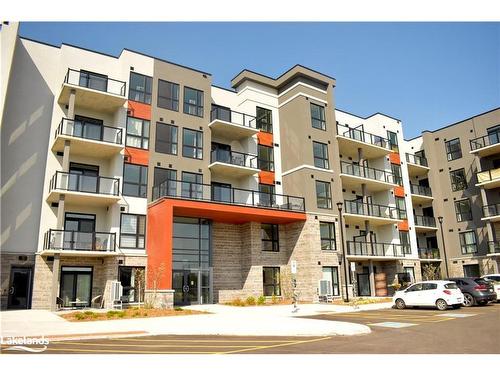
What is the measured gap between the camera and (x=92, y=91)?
2355cm

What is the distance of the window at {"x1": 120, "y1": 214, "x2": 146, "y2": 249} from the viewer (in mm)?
23516

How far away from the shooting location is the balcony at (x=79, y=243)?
2105cm

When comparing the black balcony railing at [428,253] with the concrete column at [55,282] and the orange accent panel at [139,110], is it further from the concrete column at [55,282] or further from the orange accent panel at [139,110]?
the concrete column at [55,282]

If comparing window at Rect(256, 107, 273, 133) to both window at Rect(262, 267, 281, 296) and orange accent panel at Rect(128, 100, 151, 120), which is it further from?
window at Rect(262, 267, 281, 296)

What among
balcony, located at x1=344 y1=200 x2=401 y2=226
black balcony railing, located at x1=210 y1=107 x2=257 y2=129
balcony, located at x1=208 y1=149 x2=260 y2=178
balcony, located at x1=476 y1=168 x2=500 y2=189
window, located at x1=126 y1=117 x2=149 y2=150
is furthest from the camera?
balcony, located at x1=476 y1=168 x2=500 y2=189

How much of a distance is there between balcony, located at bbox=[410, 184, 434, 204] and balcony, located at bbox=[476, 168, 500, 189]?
5.35m

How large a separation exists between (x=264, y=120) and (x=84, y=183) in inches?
599

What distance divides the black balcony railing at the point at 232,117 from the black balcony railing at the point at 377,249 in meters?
12.3

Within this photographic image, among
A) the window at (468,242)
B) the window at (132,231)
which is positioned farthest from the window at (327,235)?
the window at (468,242)

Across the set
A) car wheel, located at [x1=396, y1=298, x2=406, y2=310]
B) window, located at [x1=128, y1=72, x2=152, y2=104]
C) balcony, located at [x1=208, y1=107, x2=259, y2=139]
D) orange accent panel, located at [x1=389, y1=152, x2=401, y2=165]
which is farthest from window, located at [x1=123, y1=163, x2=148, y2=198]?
orange accent panel, located at [x1=389, y1=152, x2=401, y2=165]

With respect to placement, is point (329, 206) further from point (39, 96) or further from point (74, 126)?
point (39, 96)

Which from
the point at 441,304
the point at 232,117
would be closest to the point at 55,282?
the point at 232,117

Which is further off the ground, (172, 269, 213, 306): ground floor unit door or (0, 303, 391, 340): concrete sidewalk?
(172, 269, 213, 306): ground floor unit door

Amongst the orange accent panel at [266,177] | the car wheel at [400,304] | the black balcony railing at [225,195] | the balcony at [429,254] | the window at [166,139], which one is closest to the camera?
the car wheel at [400,304]
